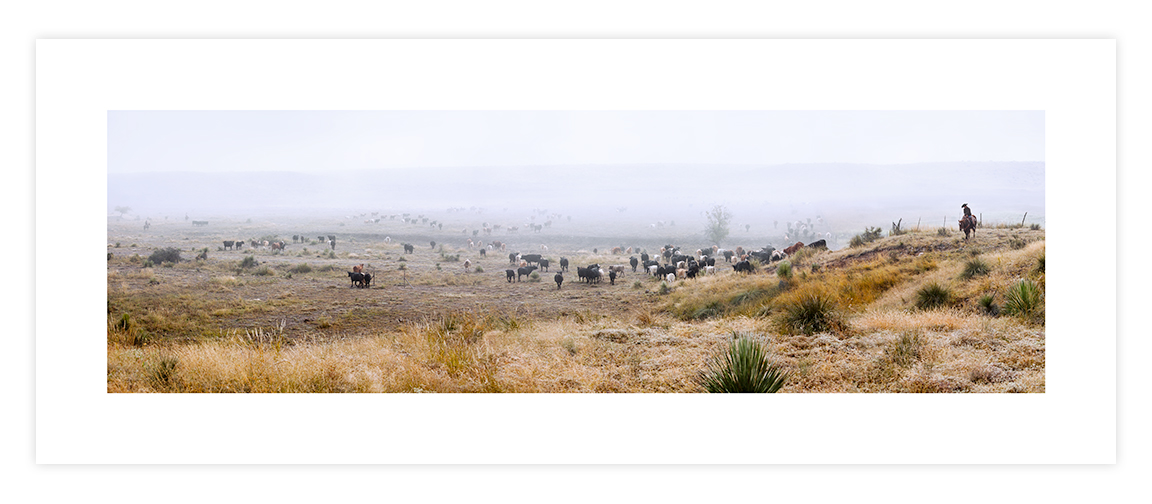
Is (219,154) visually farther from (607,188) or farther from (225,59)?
(607,188)

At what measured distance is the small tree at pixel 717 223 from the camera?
998 centimetres

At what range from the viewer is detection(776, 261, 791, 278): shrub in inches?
449

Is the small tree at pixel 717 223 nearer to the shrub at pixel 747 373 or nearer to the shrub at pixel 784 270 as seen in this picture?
the shrub at pixel 784 270

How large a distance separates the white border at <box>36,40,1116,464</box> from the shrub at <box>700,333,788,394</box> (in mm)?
139

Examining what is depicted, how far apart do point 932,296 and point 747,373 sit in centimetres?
501


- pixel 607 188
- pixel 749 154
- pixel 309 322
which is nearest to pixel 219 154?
pixel 309 322

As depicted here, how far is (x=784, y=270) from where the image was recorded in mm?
11453

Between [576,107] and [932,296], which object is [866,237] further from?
[576,107]

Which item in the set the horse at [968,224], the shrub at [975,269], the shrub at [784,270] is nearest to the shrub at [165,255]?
the shrub at [784,270]

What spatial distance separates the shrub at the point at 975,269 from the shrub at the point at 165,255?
12.3 metres
